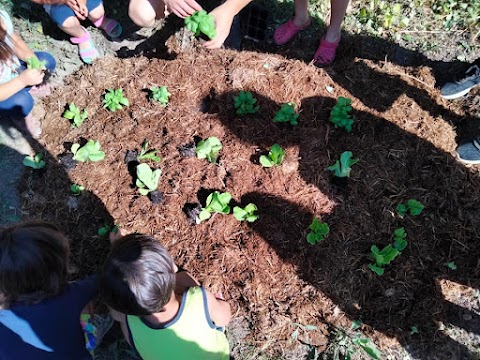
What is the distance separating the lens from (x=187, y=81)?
122 inches

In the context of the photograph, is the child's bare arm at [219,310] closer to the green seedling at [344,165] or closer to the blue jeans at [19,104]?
the green seedling at [344,165]

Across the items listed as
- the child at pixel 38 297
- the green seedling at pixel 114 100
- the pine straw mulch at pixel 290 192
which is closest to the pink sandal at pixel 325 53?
the pine straw mulch at pixel 290 192

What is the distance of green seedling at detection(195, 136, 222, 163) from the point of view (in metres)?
2.81

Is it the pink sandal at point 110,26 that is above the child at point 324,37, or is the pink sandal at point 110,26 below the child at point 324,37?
below

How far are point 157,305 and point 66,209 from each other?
1.35 metres

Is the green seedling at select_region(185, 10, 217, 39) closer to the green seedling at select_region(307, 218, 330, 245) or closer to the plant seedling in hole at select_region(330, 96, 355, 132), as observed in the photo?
the plant seedling in hole at select_region(330, 96, 355, 132)

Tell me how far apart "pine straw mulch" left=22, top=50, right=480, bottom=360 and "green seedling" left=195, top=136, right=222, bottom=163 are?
0.06 metres

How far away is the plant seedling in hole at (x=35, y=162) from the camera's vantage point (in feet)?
9.59

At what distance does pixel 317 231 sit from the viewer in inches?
102

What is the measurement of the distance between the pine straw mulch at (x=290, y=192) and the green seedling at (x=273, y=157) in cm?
8

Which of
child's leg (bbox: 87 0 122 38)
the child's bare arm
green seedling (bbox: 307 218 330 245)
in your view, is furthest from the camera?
child's leg (bbox: 87 0 122 38)

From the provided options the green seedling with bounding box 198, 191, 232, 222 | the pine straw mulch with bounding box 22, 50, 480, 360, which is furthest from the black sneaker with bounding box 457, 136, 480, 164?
the green seedling with bounding box 198, 191, 232, 222

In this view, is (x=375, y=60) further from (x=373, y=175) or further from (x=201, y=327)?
(x=201, y=327)

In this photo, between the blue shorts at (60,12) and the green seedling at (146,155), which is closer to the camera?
the green seedling at (146,155)
